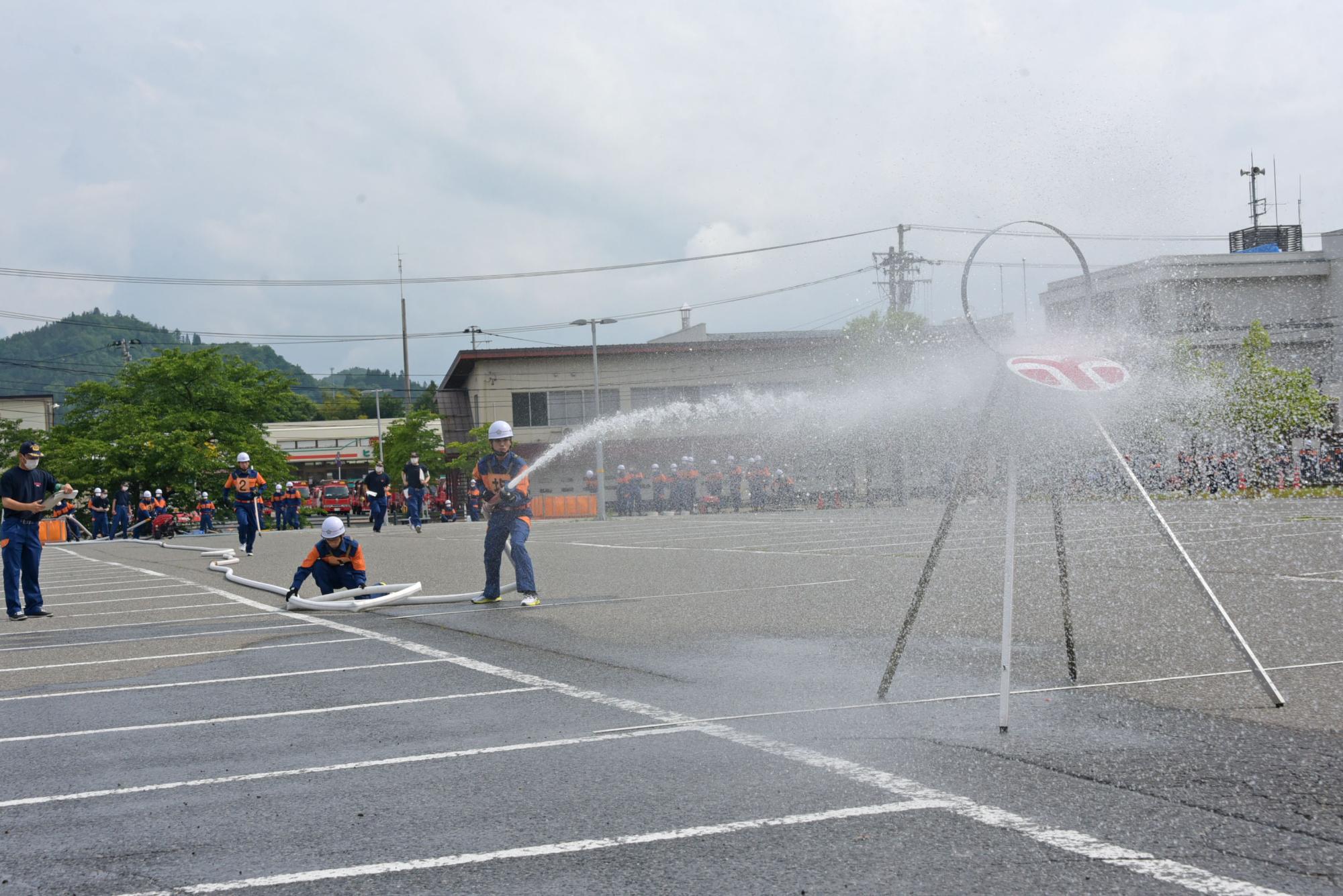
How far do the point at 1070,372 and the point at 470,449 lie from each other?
55179 mm

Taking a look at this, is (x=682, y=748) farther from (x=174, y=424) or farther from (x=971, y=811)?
(x=174, y=424)

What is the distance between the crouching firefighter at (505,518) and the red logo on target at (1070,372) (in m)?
6.61

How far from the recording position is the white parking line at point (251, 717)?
6234mm

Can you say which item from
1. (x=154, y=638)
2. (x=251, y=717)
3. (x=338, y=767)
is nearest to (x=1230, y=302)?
(x=154, y=638)

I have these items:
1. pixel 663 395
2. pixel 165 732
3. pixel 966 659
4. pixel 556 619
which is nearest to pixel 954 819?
pixel 966 659

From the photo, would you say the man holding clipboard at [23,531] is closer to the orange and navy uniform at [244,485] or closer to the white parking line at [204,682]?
the white parking line at [204,682]

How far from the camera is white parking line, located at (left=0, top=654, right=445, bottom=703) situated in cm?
754

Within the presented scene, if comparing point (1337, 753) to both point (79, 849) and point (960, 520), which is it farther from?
point (960, 520)

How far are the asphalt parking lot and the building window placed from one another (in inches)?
1877

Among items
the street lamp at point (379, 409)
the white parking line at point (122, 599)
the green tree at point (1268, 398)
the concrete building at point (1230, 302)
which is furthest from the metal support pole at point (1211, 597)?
the street lamp at point (379, 409)

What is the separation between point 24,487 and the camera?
503 inches

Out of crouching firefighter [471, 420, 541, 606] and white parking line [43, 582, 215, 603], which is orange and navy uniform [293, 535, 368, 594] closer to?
crouching firefighter [471, 420, 541, 606]

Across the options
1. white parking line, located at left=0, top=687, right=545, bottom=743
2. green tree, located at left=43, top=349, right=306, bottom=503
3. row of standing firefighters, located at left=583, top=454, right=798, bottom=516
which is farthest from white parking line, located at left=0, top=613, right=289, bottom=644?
green tree, located at left=43, top=349, right=306, bottom=503

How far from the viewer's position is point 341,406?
13225cm
